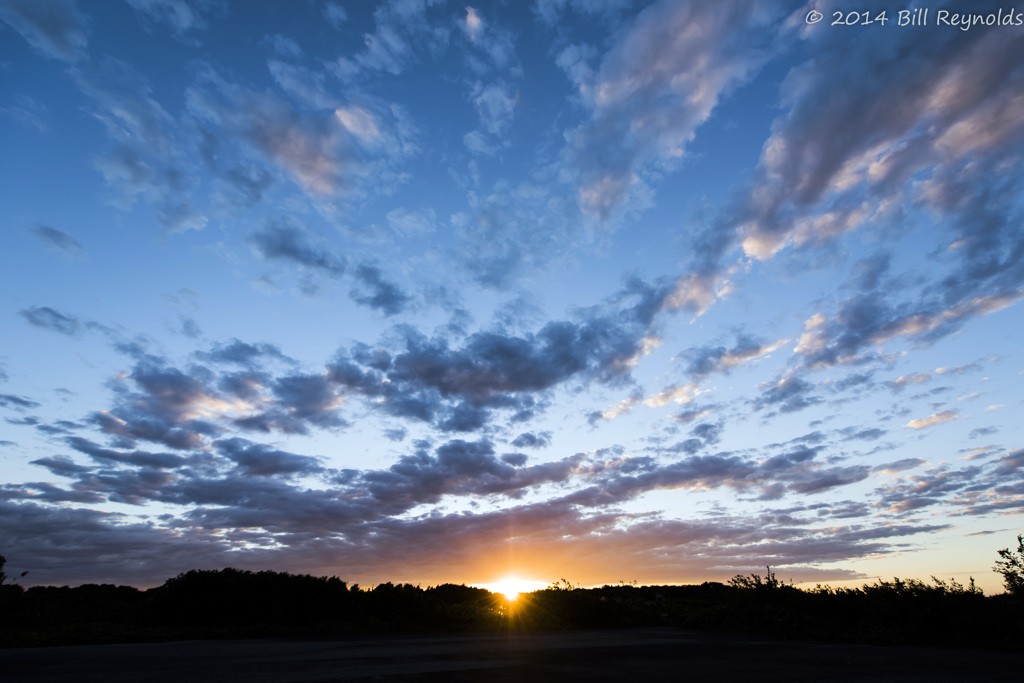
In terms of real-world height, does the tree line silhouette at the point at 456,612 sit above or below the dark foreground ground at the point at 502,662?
above

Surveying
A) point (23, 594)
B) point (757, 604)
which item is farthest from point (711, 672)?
point (23, 594)

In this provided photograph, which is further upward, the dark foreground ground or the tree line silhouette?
the tree line silhouette

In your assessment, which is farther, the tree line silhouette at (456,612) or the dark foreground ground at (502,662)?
the tree line silhouette at (456,612)

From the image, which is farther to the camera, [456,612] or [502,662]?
[456,612]

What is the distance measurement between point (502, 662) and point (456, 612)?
45.4 feet

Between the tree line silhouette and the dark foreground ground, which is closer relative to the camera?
the dark foreground ground

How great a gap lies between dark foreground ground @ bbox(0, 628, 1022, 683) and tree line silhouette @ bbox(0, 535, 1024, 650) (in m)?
3.26

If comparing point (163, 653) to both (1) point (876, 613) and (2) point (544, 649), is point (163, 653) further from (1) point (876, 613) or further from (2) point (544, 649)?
(1) point (876, 613)

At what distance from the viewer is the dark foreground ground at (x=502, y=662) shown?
10039 millimetres

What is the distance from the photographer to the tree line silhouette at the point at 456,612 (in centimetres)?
1884

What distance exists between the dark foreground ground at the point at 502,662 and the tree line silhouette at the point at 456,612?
3.26m

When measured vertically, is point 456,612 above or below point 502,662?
above

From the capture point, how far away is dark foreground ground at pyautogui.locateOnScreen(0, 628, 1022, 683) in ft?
32.9

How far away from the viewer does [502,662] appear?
1197 cm
